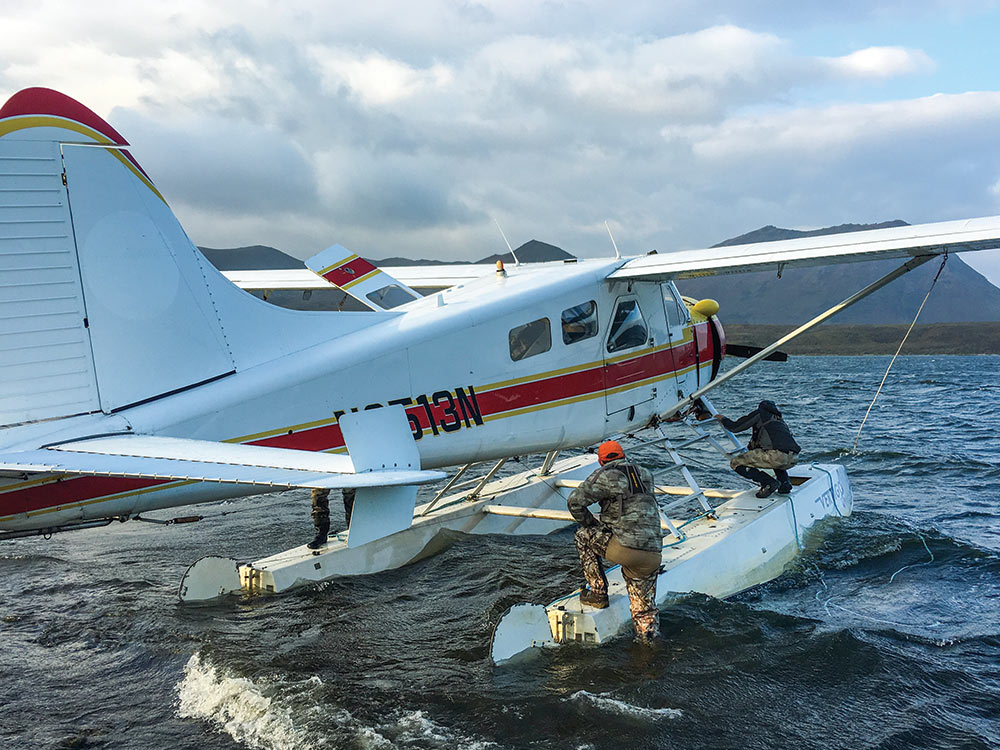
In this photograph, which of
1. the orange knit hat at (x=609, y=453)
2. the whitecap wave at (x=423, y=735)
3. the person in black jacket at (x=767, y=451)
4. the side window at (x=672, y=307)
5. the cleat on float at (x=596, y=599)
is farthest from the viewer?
the person in black jacket at (x=767, y=451)

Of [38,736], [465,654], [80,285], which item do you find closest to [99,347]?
[80,285]

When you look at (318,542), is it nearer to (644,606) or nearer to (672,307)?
(644,606)

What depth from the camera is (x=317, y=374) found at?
6.02 meters

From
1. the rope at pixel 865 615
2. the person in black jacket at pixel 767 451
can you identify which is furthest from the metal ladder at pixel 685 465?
the rope at pixel 865 615

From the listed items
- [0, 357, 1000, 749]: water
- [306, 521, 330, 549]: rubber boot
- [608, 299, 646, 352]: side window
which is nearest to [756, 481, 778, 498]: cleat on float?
[0, 357, 1000, 749]: water

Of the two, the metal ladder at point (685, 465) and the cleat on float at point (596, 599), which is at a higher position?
the metal ladder at point (685, 465)

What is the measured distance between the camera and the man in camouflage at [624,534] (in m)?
6.21

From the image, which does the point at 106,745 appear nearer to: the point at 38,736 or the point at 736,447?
the point at 38,736

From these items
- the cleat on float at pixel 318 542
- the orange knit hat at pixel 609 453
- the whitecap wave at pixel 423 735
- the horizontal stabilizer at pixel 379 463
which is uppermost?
the horizontal stabilizer at pixel 379 463

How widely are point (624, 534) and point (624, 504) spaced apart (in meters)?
0.25

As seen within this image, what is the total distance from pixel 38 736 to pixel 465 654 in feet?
9.94

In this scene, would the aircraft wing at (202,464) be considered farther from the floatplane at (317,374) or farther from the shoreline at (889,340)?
the shoreline at (889,340)

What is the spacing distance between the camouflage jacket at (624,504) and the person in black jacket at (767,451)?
3074 millimetres

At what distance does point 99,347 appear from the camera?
17.6ft
